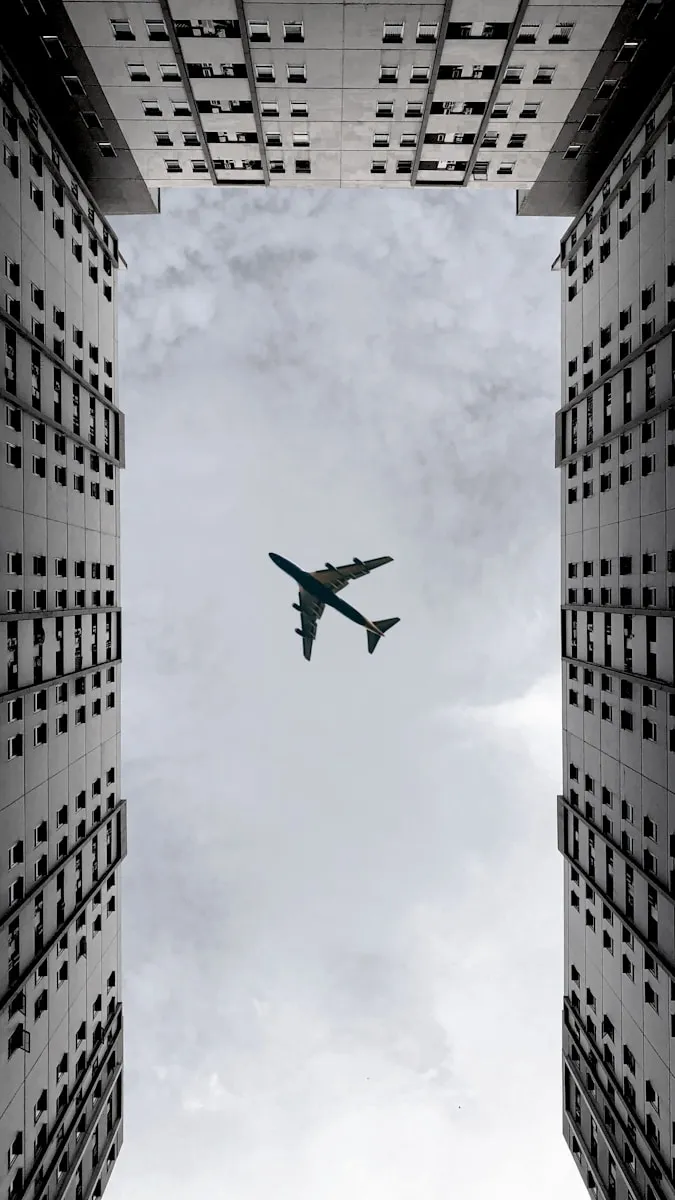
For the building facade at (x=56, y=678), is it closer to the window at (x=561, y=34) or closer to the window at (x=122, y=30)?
the window at (x=122, y=30)

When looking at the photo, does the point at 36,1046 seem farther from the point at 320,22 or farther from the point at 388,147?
the point at 388,147

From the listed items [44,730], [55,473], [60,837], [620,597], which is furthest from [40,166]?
[620,597]

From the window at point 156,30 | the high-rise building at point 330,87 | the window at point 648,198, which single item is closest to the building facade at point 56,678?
the high-rise building at point 330,87

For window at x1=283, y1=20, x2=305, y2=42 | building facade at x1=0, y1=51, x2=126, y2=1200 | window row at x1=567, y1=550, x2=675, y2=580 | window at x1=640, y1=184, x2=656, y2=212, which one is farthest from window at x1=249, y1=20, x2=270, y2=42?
window row at x1=567, y1=550, x2=675, y2=580

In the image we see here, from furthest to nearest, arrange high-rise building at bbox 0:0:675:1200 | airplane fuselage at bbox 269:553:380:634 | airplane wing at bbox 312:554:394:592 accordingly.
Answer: airplane wing at bbox 312:554:394:592 < airplane fuselage at bbox 269:553:380:634 < high-rise building at bbox 0:0:675:1200

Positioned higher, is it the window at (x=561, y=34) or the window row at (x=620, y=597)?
the window at (x=561, y=34)

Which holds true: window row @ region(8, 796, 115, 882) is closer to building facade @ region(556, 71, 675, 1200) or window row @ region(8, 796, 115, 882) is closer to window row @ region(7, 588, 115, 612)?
window row @ region(7, 588, 115, 612)

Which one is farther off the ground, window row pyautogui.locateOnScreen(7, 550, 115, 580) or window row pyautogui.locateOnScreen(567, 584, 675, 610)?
window row pyautogui.locateOnScreen(7, 550, 115, 580)
